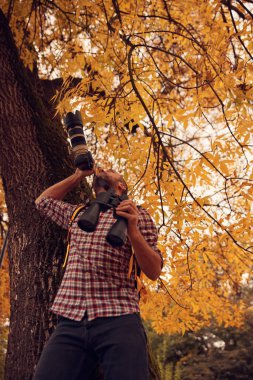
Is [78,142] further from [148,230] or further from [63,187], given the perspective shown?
[148,230]

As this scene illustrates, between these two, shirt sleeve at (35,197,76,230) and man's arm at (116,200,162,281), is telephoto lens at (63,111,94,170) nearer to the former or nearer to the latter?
shirt sleeve at (35,197,76,230)

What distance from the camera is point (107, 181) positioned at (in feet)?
6.79

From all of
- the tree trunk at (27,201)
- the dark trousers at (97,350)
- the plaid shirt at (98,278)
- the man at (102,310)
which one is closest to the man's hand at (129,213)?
the man at (102,310)

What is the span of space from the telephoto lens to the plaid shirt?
300 millimetres

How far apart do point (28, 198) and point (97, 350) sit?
1.32 meters

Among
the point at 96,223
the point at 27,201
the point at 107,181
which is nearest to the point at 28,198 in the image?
the point at 27,201

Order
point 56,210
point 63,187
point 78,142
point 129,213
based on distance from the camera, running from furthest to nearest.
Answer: point 63,187 < point 56,210 < point 78,142 < point 129,213

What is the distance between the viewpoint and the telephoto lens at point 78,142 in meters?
2.00

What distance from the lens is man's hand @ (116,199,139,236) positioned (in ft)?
5.31

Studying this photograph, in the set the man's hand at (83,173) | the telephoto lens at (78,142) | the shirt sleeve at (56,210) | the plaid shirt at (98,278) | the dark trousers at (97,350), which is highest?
the telephoto lens at (78,142)

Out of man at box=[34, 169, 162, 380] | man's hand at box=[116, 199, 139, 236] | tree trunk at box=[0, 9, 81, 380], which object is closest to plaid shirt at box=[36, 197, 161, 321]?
man at box=[34, 169, 162, 380]

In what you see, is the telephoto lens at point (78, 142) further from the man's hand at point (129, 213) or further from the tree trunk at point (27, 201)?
the tree trunk at point (27, 201)

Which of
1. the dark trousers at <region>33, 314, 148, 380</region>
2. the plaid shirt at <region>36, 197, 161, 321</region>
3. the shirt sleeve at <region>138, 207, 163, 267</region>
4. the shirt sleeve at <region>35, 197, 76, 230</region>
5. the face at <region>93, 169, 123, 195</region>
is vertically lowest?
the dark trousers at <region>33, 314, 148, 380</region>

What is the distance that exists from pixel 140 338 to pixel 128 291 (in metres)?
0.22
